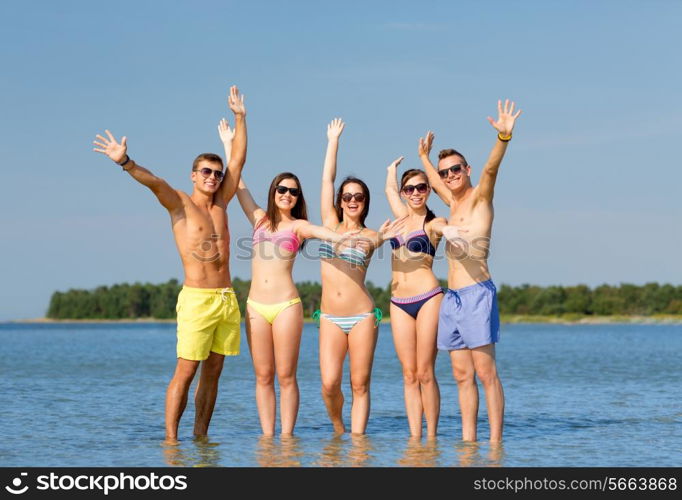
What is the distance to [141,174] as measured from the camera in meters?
9.87

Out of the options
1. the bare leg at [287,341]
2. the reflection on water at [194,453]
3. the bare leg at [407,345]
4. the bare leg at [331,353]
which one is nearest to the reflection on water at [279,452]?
the reflection on water at [194,453]

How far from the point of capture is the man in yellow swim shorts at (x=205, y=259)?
10234 mm

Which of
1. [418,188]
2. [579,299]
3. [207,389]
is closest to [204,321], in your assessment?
[207,389]

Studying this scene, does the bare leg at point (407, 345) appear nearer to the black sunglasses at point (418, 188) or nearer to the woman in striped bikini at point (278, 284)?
the woman in striped bikini at point (278, 284)

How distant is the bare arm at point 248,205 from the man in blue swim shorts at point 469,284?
210 cm

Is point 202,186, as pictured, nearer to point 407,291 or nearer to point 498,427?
point 407,291

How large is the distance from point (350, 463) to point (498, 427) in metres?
1.84

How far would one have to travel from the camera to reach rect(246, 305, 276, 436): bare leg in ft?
33.2

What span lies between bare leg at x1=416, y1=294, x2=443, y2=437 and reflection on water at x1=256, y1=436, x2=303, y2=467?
1.55 metres
